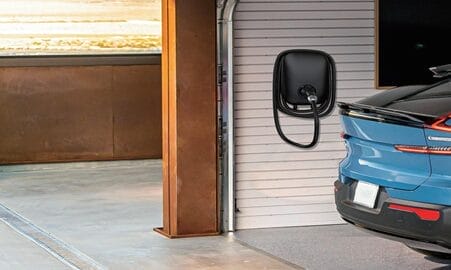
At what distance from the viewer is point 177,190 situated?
9406 millimetres

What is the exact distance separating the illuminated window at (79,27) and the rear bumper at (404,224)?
7933 mm

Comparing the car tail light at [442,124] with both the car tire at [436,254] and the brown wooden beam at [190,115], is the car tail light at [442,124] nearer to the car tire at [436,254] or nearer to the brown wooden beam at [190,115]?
the car tire at [436,254]

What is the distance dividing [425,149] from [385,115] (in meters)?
0.42

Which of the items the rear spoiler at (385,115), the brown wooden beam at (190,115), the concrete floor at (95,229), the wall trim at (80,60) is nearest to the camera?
the rear spoiler at (385,115)

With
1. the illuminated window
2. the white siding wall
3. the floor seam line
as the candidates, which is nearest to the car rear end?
the floor seam line

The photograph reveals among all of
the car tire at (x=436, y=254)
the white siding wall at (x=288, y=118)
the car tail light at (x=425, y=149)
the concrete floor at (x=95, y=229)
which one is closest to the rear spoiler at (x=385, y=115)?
the car tail light at (x=425, y=149)

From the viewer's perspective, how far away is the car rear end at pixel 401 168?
6.52 metres

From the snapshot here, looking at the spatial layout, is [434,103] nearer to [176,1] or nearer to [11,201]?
[176,1]

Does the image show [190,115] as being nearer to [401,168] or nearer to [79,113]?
[401,168]

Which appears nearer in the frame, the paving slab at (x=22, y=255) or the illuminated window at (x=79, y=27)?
the paving slab at (x=22, y=255)

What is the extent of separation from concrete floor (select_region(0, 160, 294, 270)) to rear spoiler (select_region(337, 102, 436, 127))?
153 cm

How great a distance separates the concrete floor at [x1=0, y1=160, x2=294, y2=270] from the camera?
27.7 feet

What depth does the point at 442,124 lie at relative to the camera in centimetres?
654

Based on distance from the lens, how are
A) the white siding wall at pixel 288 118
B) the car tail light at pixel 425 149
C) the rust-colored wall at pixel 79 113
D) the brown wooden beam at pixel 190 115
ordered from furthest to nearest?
the rust-colored wall at pixel 79 113, the white siding wall at pixel 288 118, the brown wooden beam at pixel 190 115, the car tail light at pixel 425 149
